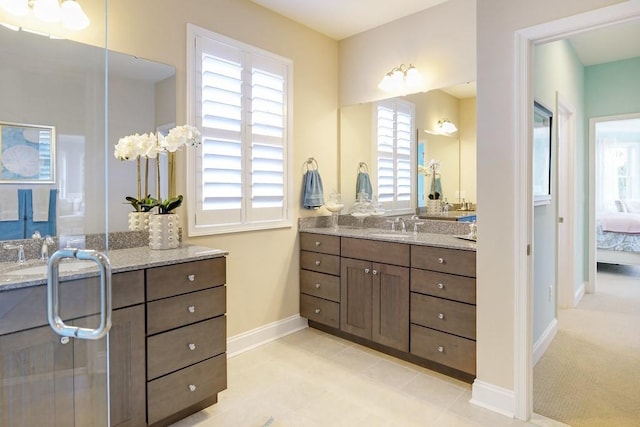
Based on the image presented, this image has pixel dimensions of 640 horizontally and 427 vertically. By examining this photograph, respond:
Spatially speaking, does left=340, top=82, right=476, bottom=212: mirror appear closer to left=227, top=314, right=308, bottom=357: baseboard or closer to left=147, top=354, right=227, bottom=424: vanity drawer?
left=227, top=314, right=308, bottom=357: baseboard

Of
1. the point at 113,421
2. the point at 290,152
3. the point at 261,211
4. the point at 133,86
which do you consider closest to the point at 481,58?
the point at 290,152

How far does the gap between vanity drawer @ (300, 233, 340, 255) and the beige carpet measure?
5.49ft

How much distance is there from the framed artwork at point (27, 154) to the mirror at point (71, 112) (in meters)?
0.02

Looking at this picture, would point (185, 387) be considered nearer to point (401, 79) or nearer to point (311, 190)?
point (311, 190)

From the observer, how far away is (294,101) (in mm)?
3311

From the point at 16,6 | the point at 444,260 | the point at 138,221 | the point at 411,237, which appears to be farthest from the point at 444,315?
the point at 16,6

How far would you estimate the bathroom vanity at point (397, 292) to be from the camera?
237 centimetres

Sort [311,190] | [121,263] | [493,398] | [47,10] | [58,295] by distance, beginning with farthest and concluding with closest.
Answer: [311,190], [493,398], [47,10], [121,263], [58,295]

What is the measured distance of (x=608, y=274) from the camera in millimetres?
5398

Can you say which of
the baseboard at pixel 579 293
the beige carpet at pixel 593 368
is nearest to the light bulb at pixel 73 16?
the beige carpet at pixel 593 368

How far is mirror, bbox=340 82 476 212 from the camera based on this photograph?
2.88 meters

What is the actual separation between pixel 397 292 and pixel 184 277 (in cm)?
147

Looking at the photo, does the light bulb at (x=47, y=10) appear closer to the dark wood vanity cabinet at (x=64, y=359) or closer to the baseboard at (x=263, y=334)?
the dark wood vanity cabinet at (x=64, y=359)

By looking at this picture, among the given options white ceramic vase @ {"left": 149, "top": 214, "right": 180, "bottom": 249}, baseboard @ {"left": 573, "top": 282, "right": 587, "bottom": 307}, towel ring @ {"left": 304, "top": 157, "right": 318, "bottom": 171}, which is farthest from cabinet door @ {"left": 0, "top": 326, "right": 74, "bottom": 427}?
baseboard @ {"left": 573, "top": 282, "right": 587, "bottom": 307}
